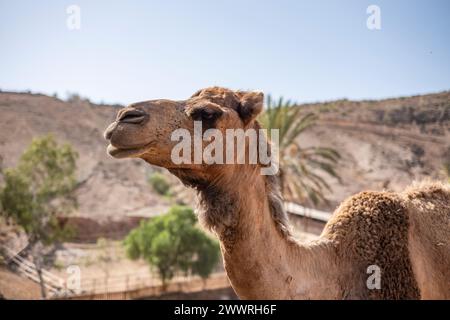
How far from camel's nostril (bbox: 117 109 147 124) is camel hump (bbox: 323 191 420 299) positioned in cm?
213

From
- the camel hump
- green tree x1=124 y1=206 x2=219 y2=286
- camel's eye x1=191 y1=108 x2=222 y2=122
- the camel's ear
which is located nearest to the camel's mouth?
camel's eye x1=191 y1=108 x2=222 y2=122

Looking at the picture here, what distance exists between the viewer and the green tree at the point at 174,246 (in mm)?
26409

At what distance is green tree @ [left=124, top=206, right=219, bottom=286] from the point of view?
86.6 feet

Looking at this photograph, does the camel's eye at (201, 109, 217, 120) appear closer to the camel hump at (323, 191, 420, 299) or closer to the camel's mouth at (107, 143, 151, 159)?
the camel's mouth at (107, 143, 151, 159)

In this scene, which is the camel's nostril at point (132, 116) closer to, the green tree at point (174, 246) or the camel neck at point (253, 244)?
the camel neck at point (253, 244)

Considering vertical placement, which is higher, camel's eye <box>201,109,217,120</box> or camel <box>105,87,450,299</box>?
camel's eye <box>201,109,217,120</box>

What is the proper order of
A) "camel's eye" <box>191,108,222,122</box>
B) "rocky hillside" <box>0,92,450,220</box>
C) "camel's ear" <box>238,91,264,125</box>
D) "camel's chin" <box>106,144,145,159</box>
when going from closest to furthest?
"camel's chin" <box>106,144,145,159</box>
"camel's eye" <box>191,108,222,122</box>
"camel's ear" <box>238,91,264,125</box>
"rocky hillside" <box>0,92,450,220</box>

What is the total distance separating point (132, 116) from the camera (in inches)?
124

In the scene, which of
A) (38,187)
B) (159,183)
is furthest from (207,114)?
(159,183)

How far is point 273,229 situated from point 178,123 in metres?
1.15

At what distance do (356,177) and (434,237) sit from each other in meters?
45.9

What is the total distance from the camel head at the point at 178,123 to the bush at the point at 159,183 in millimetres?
52288

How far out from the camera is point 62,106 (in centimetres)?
6122

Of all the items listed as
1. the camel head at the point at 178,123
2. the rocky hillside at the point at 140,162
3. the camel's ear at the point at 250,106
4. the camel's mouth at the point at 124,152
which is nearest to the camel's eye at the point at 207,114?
the camel head at the point at 178,123
